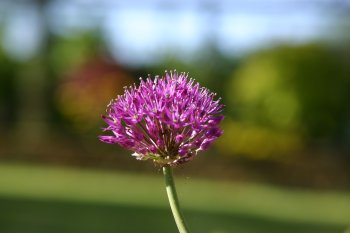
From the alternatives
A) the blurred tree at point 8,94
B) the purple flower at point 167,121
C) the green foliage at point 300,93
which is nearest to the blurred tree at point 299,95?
the green foliage at point 300,93

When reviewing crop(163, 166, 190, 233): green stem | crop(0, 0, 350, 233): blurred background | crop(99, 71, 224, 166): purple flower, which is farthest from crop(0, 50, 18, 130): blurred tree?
crop(163, 166, 190, 233): green stem

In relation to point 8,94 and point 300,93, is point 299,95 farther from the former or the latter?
point 8,94

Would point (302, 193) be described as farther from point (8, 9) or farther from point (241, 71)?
point (8, 9)

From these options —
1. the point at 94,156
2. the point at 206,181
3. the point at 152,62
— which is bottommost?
the point at 206,181

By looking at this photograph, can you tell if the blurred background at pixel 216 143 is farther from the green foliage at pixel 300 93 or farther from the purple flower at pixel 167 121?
the purple flower at pixel 167 121

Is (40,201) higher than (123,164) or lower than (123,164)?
lower

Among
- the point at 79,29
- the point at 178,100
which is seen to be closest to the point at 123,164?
the point at 79,29
